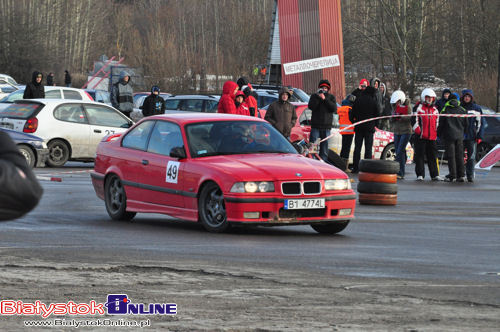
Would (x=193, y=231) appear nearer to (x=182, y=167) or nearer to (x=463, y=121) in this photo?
(x=182, y=167)

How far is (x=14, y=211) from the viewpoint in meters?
2.21

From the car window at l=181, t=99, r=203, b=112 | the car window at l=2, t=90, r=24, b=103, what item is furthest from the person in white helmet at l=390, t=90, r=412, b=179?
the car window at l=2, t=90, r=24, b=103

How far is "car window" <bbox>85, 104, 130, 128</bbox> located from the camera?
2439cm

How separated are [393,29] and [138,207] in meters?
49.3

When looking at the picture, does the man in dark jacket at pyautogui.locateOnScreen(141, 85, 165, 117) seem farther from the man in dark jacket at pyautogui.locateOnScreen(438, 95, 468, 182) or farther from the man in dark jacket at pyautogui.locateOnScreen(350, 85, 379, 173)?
the man in dark jacket at pyautogui.locateOnScreen(438, 95, 468, 182)

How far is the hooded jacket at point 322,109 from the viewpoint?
21953 mm

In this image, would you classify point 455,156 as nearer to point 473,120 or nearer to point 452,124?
point 473,120

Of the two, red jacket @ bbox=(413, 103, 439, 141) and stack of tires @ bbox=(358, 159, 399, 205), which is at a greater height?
red jacket @ bbox=(413, 103, 439, 141)

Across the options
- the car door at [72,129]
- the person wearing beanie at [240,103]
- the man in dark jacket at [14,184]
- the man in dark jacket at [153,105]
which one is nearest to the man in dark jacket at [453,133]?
the person wearing beanie at [240,103]

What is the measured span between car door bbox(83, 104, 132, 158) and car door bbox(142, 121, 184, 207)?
11.3 metres

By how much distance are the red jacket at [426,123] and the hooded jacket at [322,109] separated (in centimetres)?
173

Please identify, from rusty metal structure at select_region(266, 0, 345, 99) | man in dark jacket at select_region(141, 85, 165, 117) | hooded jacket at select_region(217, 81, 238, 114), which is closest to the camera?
hooded jacket at select_region(217, 81, 238, 114)

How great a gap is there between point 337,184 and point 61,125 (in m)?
13.3

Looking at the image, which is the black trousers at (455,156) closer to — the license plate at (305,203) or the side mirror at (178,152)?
the side mirror at (178,152)
